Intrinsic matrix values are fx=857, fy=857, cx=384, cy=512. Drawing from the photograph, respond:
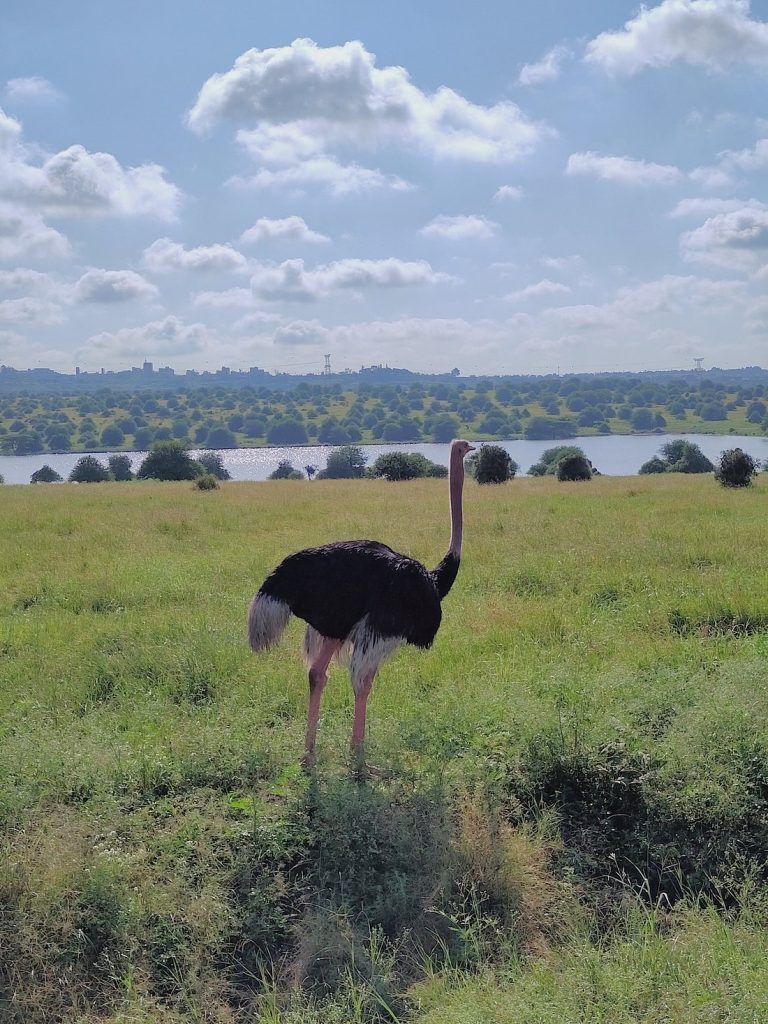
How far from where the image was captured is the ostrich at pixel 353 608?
556cm

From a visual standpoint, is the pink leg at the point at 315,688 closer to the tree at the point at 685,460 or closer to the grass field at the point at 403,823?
the grass field at the point at 403,823

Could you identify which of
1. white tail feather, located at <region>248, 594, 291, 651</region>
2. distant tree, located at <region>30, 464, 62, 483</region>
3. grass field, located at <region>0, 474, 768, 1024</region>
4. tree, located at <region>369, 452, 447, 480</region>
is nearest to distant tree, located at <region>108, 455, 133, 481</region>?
distant tree, located at <region>30, 464, 62, 483</region>

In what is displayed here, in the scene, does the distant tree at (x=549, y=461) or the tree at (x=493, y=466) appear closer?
the tree at (x=493, y=466)

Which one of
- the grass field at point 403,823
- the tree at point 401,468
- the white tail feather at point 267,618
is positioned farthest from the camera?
the tree at point 401,468

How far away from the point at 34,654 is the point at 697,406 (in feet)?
472

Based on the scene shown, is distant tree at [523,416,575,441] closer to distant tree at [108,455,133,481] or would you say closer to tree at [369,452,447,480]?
distant tree at [108,455,133,481]

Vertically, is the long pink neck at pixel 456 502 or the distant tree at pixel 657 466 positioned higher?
the long pink neck at pixel 456 502

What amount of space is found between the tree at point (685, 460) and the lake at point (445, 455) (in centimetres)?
798

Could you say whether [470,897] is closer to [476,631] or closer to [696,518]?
[476,631]

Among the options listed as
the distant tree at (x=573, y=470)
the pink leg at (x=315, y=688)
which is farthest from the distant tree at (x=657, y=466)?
the pink leg at (x=315, y=688)

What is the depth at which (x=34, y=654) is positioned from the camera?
7.95m

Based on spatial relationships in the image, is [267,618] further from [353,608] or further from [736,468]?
[736,468]

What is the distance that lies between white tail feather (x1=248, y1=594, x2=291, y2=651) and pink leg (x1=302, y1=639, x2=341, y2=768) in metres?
0.32

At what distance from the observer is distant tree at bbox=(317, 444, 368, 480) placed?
5925 cm
